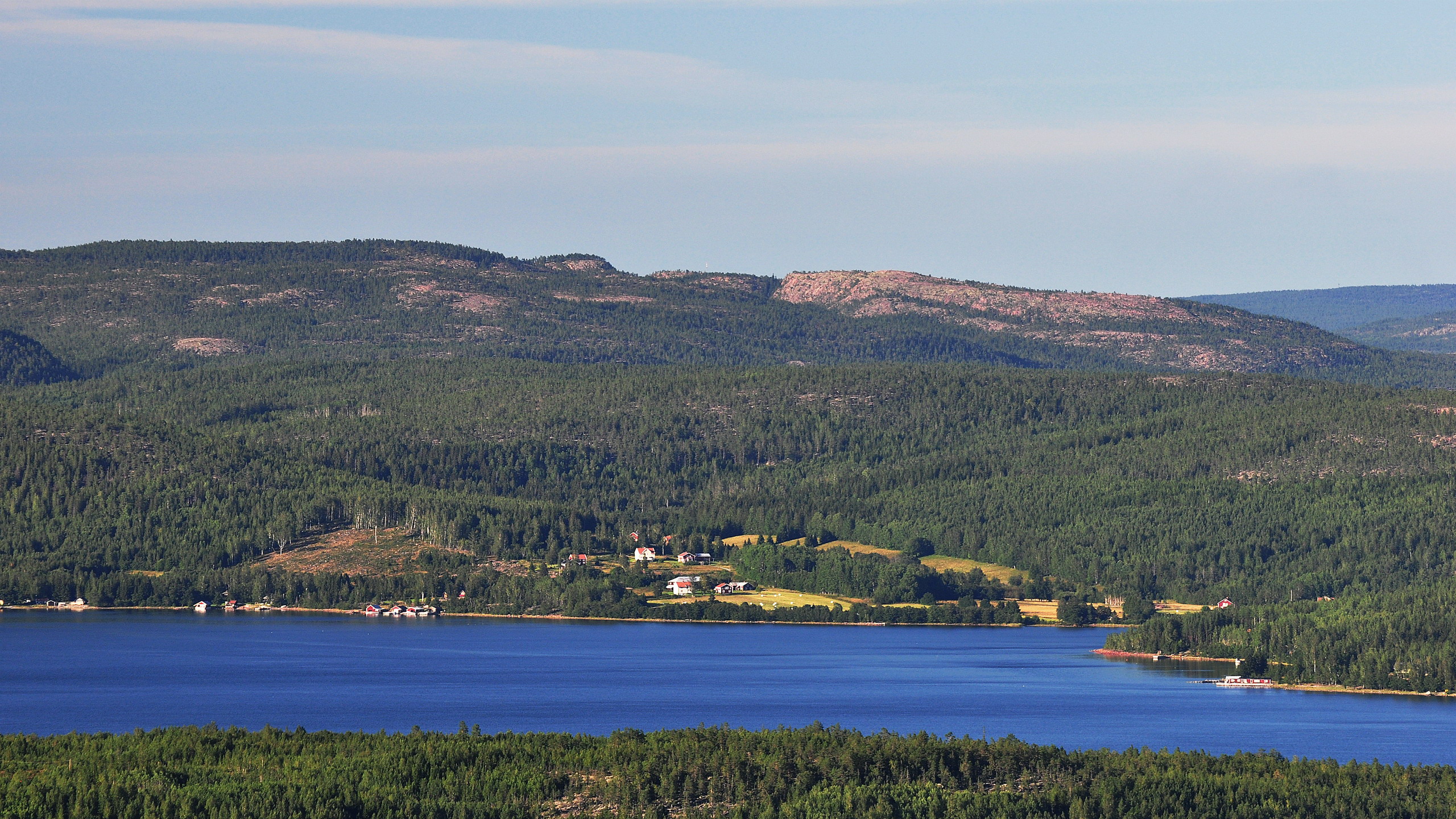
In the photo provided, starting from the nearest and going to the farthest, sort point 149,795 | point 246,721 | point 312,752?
1. point 149,795
2. point 312,752
3. point 246,721

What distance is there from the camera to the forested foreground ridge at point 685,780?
125 meters

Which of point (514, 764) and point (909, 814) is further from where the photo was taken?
point (514, 764)

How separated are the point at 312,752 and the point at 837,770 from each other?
109 feet

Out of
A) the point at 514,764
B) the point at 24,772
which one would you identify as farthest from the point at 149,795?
the point at 514,764

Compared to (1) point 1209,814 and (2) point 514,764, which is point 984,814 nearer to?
(1) point 1209,814

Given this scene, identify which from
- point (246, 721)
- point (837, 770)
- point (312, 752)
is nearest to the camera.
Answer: point (837, 770)

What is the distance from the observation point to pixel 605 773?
134m

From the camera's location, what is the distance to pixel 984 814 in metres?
127

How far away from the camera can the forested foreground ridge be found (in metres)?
125

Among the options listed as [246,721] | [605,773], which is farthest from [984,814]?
[246,721]

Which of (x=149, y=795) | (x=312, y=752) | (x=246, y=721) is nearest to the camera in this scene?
(x=149, y=795)

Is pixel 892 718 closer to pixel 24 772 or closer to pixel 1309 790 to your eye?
pixel 1309 790

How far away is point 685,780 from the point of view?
131m

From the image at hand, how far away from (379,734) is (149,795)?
28.4 m
